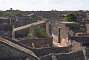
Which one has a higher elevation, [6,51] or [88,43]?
[6,51]

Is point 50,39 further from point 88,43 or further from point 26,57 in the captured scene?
point 26,57

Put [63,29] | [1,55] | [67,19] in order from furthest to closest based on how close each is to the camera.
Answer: [67,19] < [63,29] < [1,55]

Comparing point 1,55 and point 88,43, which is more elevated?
point 1,55

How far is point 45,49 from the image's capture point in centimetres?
1266

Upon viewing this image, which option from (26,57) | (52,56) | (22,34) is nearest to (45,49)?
(52,56)

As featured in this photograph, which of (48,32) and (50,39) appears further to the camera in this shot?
(48,32)

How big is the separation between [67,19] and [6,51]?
24330 mm

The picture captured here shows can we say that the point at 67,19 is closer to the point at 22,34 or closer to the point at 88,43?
the point at 22,34

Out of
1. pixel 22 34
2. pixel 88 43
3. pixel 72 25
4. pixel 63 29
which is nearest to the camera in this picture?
pixel 88 43

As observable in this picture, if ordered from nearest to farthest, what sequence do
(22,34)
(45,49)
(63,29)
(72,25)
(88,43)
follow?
(45,49), (88,43), (63,29), (22,34), (72,25)

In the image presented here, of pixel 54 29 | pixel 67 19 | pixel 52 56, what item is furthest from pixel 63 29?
pixel 67 19

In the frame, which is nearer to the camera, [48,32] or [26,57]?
[26,57]

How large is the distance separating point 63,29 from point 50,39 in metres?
3.41

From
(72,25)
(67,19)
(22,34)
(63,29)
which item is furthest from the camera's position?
(67,19)
